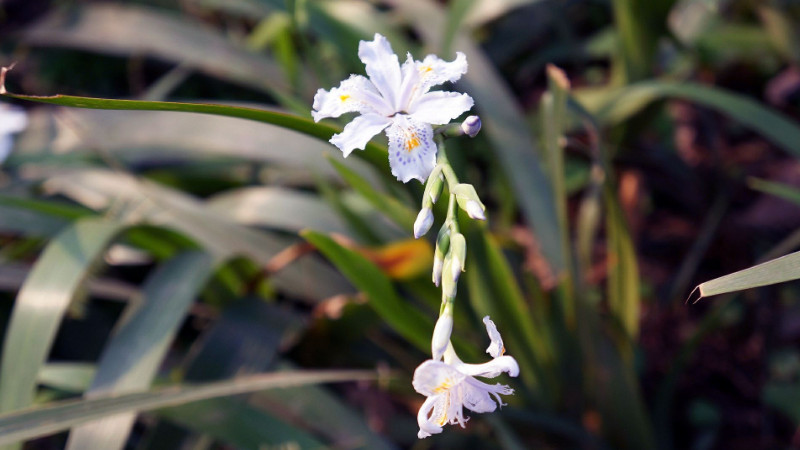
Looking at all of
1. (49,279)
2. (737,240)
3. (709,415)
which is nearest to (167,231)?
(49,279)

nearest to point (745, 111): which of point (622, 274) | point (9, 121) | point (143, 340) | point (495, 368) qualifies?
point (622, 274)

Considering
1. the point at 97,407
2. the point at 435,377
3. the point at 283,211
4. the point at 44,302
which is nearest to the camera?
the point at 435,377

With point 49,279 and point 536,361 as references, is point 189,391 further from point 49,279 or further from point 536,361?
point 536,361

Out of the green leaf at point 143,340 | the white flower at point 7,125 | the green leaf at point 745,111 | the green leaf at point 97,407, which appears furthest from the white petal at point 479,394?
the white flower at point 7,125

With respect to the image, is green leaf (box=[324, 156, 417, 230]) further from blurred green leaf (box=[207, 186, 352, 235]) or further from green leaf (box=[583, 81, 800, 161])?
green leaf (box=[583, 81, 800, 161])

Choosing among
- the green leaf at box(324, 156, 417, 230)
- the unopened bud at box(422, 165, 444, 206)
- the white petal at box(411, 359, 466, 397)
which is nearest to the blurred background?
the green leaf at box(324, 156, 417, 230)

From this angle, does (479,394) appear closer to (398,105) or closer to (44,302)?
(398,105)

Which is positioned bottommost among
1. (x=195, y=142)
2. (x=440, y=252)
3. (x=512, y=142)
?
(x=440, y=252)

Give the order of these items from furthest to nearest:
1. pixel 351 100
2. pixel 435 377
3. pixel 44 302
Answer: pixel 44 302 → pixel 351 100 → pixel 435 377
